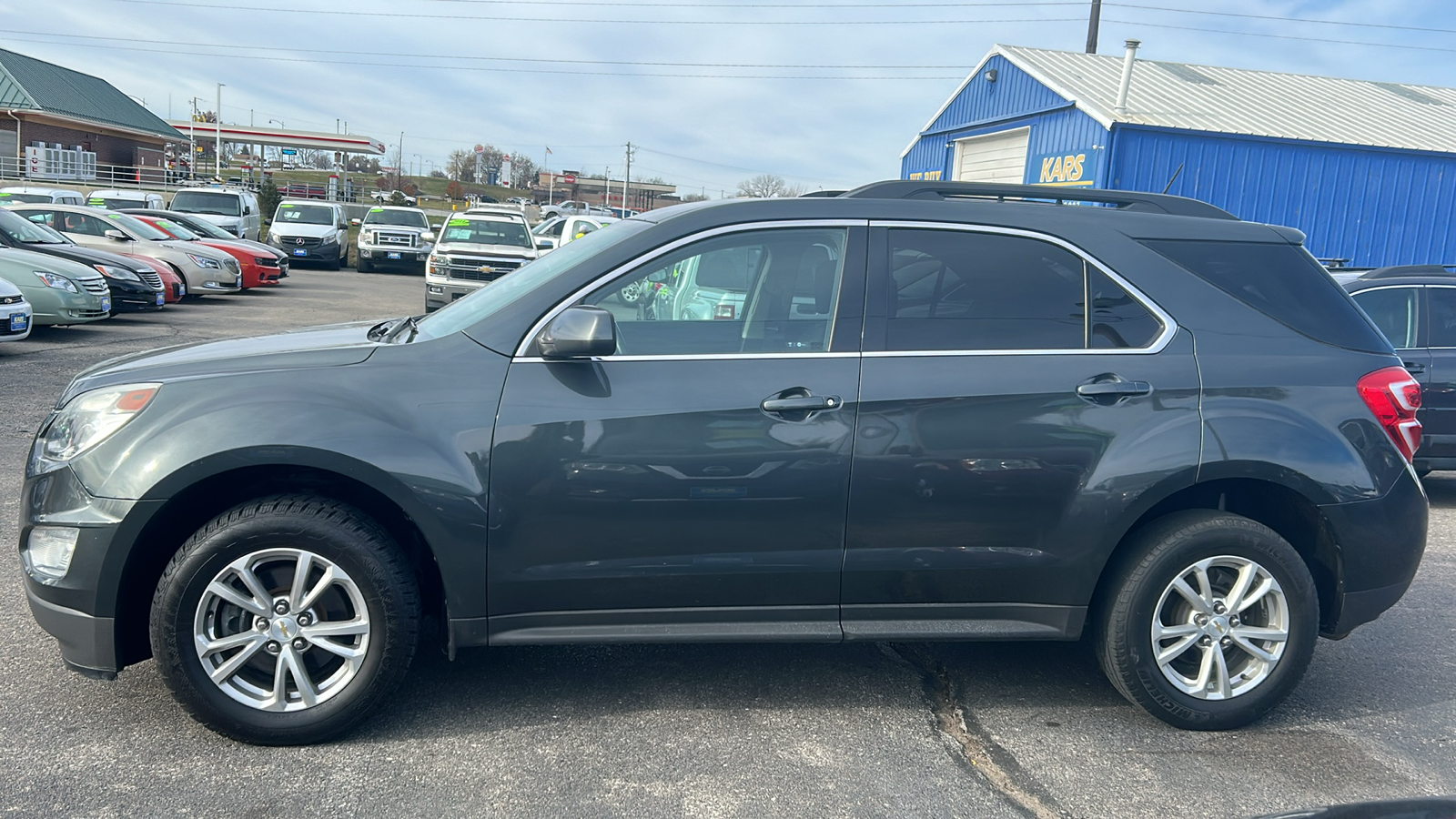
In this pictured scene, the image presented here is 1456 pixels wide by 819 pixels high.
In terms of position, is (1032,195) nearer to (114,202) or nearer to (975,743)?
(975,743)

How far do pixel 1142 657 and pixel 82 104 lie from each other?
59.2 meters

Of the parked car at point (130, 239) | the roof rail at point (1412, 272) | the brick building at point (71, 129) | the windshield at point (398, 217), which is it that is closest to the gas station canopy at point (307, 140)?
the brick building at point (71, 129)

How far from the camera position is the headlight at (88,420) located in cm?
324

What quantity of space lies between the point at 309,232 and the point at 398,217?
2.48 metres

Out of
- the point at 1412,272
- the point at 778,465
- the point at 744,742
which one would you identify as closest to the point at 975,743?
the point at 744,742

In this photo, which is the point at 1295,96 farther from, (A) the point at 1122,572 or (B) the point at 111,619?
(B) the point at 111,619

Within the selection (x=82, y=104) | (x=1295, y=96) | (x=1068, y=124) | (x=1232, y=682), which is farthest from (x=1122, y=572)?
(x=82, y=104)

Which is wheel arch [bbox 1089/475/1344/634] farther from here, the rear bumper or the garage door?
the garage door

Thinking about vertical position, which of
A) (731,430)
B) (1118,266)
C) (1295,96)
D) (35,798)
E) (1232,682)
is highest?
(1295,96)

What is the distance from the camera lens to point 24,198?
20.8 m

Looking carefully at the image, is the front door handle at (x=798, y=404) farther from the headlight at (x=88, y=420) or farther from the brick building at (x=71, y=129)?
the brick building at (x=71, y=129)

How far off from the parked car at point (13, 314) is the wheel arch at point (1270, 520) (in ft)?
36.3

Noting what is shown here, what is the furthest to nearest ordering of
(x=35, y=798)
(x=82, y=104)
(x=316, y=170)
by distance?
(x=316, y=170) < (x=82, y=104) < (x=35, y=798)

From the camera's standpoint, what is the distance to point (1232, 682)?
369 cm
